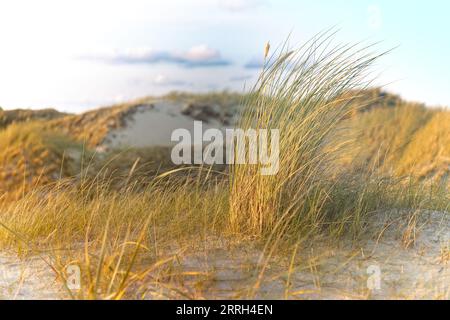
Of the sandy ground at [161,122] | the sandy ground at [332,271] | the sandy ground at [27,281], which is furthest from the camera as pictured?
the sandy ground at [161,122]

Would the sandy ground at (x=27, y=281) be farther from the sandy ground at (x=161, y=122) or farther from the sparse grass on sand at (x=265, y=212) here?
the sandy ground at (x=161, y=122)

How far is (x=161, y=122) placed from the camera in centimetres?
922

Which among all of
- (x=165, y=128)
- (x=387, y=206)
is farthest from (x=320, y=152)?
(x=165, y=128)

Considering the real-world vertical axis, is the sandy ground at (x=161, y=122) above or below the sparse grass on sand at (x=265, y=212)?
above

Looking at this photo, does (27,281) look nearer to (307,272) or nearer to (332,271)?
(307,272)

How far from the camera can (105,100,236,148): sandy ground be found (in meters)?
8.57

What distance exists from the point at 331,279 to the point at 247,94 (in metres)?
1.01

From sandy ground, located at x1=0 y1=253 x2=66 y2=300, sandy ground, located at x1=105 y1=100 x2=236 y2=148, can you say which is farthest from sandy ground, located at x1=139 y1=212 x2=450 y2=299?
sandy ground, located at x1=105 y1=100 x2=236 y2=148

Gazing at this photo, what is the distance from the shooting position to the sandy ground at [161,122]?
28.1ft

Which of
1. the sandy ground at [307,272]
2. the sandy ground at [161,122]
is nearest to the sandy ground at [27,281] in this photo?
the sandy ground at [307,272]

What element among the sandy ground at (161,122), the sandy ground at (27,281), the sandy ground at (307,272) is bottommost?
the sandy ground at (27,281)

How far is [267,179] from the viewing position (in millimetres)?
2350

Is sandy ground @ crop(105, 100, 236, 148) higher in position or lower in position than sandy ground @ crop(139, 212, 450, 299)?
higher

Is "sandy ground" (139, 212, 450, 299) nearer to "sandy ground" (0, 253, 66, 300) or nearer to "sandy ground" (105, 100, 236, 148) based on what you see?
"sandy ground" (0, 253, 66, 300)
